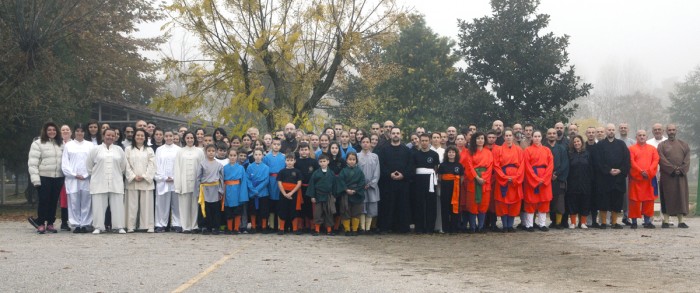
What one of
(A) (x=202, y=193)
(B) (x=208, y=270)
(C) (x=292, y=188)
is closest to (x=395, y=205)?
(C) (x=292, y=188)

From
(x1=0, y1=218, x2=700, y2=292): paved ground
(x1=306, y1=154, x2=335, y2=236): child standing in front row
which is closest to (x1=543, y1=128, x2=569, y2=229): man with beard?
(x1=0, y1=218, x2=700, y2=292): paved ground

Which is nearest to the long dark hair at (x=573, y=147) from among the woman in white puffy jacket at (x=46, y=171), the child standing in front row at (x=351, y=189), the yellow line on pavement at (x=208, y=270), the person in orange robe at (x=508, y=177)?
the person in orange robe at (x=508, y=177)

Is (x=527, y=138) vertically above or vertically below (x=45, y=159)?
above

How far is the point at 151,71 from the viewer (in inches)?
1378

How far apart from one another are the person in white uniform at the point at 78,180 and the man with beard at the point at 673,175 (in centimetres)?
1147

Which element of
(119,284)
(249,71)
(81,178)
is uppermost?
(249,71)

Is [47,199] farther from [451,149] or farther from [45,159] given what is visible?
[451,149]

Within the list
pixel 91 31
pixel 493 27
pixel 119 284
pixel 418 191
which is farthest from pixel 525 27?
pixel 119 284

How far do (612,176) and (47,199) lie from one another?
36.2ft

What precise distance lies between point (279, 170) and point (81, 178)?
148 inches

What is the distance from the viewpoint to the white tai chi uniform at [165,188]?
15094 mm

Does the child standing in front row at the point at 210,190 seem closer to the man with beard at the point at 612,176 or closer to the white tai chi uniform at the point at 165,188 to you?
the white tai chi uniform at the point at 165,188

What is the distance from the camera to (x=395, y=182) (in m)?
14.9

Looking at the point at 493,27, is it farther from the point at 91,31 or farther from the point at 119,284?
the point at 119,284
